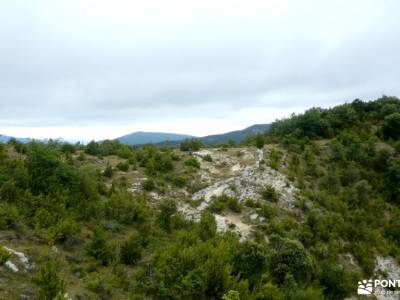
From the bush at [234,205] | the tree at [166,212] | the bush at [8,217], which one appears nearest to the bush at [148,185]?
the tree at [166,212]

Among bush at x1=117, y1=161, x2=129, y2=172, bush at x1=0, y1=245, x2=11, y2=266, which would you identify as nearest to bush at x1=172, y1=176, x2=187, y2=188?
bush at x1=117, y1=161, x2=129, y2=172

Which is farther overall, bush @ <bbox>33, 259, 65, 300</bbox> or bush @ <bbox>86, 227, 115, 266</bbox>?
bush @ <bbox>86, 227, 115, 266</bbox>

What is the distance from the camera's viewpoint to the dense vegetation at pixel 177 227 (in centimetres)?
1012

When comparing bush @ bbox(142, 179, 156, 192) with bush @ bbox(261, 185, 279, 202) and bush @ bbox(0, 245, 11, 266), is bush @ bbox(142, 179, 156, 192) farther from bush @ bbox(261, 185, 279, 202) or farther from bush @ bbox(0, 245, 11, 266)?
bush @ bbox(0, 245, 11, 266)

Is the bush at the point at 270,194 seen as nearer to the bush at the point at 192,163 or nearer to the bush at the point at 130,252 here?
the bush at the point at 192,163

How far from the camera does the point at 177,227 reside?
14.1 metres

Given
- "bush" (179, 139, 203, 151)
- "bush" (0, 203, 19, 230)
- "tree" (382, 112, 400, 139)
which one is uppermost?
"tree" (382, 112, 400, 139)

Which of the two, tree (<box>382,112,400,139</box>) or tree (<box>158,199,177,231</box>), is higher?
tree (<box>382,112,400,139</box>)

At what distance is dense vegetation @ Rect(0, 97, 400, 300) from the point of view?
33.2 ft

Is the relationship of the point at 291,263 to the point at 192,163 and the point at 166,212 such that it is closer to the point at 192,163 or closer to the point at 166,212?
the point at 166,212

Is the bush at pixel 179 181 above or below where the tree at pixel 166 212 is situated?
above

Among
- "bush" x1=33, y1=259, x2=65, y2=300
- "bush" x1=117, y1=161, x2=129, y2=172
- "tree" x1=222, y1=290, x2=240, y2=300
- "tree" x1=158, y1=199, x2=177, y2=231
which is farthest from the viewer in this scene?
"bush" x1=117, y1=161, x2=129, y2=172

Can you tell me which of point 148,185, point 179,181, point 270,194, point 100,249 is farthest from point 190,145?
point 100,249

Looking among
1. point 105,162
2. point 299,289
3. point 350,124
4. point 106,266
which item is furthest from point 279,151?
point 106,266
